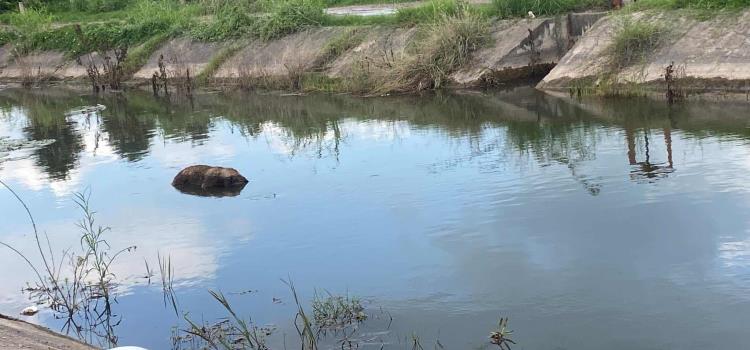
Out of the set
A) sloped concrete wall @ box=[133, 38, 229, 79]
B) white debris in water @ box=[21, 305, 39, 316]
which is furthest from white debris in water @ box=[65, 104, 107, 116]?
white debris in water @ box=[21, 305, 39, 316]

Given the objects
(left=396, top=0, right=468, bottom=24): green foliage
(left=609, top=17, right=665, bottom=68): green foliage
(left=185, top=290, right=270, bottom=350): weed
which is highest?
(left=396, top=0, right=468, bottom=24): green foliage

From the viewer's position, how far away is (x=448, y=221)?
9.67 metres

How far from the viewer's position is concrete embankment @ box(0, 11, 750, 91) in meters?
16.2

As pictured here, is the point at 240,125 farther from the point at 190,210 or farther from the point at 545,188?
the point at 545,188

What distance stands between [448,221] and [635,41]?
8.96 m

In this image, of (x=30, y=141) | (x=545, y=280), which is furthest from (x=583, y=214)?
→ (x=30, y=141)

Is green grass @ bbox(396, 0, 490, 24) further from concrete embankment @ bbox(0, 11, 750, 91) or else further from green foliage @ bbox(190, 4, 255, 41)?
green foliage @ bbox(190, 4, 255, 41)

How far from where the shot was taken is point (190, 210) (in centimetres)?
1127

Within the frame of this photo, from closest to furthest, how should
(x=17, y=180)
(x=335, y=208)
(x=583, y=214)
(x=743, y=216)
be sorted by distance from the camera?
1. (x=743, y=216)
2. (x=583, y=214)
3. (x=335, y=208)
4. (x=17, y=180)

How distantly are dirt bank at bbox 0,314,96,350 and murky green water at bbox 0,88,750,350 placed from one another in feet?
2.60

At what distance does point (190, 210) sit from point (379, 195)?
2.17 meters

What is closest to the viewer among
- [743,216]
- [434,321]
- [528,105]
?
[434,321]

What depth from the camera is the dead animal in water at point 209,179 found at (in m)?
12.2

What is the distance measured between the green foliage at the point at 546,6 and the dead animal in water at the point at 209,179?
33.4 feet
